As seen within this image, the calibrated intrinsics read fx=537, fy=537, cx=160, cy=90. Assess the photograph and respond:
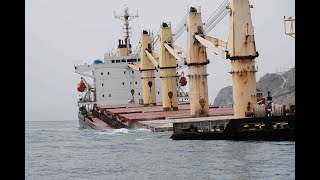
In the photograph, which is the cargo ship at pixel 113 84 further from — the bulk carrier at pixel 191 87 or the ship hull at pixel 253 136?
the ship hull at pixel 253 136

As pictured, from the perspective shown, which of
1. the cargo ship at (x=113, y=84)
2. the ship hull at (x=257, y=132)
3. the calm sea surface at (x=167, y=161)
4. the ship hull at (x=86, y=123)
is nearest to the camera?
A: the calm sea surface at (x=167, y=161)

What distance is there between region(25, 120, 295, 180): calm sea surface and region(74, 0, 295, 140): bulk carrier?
1366 millimetres

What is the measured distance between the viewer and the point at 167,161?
2400 centimetres

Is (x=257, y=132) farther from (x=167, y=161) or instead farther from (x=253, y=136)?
(x=167, y=161)

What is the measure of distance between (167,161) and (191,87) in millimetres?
21059

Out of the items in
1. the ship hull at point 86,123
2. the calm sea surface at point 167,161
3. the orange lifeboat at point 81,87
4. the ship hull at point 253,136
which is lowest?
the calm sea surface at point 167,161

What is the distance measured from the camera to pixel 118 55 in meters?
76.2

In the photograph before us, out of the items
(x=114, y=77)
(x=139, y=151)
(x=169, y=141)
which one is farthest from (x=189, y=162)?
(x=114, y=77)

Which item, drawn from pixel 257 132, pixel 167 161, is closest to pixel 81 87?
pixel 257 132

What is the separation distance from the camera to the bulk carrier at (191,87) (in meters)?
30.5

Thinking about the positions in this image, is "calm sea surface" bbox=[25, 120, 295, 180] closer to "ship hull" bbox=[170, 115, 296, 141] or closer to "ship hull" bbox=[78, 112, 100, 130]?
"ship hull" bbox=[170, 115, 296, 141]

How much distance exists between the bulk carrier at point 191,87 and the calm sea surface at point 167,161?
4.48 ft

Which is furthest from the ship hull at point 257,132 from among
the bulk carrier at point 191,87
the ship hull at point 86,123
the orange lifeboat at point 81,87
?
the orange lifeboat at point 81,87
